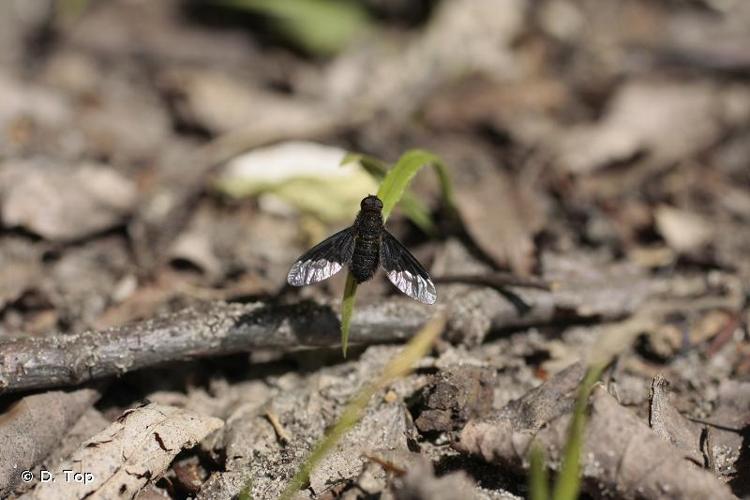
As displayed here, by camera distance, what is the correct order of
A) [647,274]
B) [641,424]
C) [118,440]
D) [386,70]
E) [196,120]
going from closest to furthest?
[641,424] → [118,440] → [647,274] → [196,120] → [386,70]

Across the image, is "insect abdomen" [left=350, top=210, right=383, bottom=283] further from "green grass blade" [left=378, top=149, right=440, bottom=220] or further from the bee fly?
"green grass blade" [left=378, top=149, right=440, bottom=220]

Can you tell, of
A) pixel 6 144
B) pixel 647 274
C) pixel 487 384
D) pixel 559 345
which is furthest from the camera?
pixel 6 144

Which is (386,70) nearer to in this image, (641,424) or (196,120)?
(196,120)

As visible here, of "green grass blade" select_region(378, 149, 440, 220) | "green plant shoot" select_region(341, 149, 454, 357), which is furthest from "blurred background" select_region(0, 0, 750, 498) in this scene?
"green grass blade" select_region(378, 149, 440, 220)

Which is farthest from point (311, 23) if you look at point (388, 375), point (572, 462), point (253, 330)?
point (572, 462)

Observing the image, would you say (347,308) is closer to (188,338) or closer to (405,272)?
(405,272)

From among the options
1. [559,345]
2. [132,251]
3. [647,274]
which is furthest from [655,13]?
[132,251]
